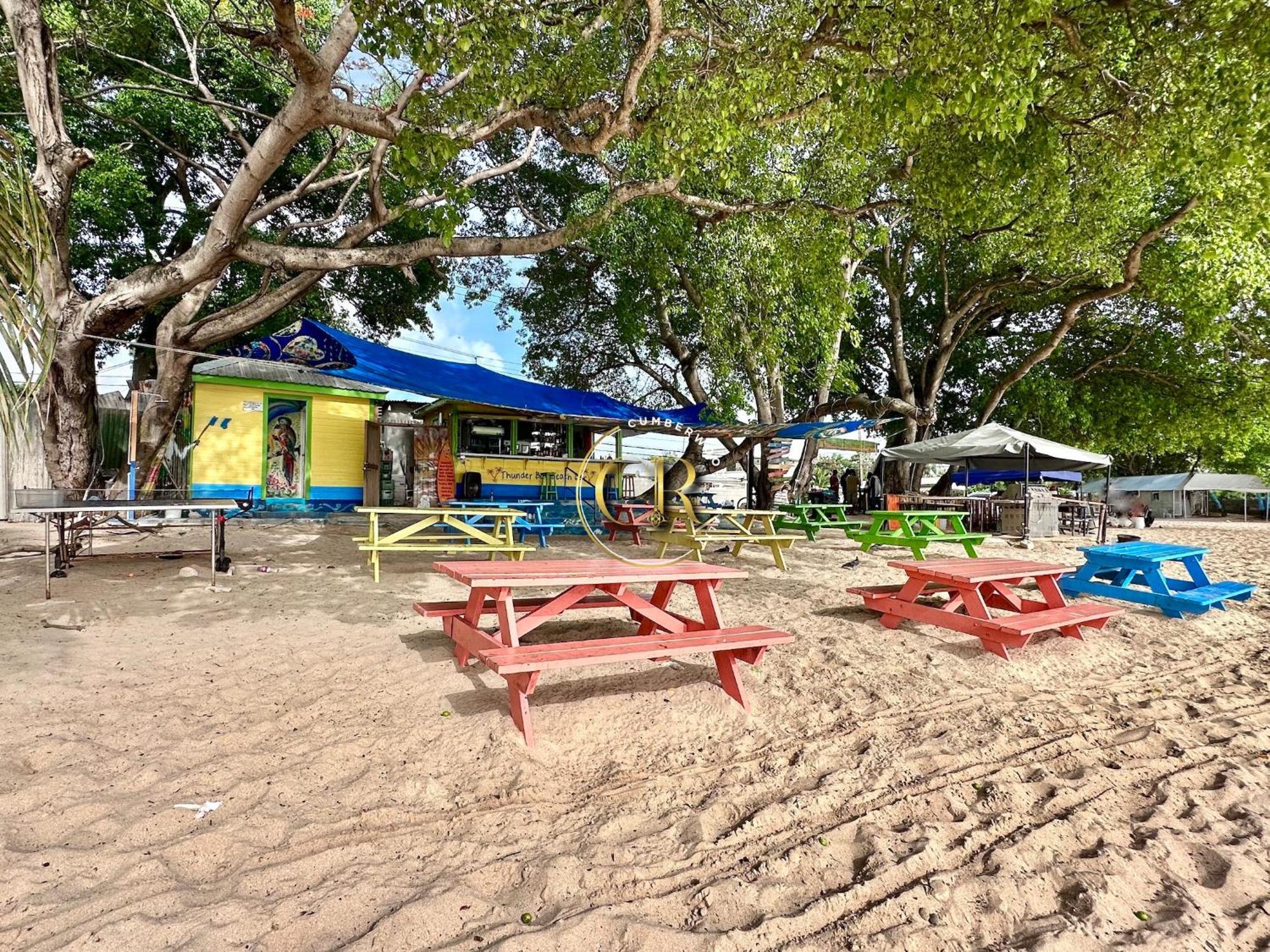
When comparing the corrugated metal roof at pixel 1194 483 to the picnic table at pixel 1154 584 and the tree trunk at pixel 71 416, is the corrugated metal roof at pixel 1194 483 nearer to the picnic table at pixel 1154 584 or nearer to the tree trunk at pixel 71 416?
the picnic table at pixel 1154 584

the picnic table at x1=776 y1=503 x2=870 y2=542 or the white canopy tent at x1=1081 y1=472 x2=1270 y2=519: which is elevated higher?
the white canopy tent at x1=1081 y1=472 x2=1270 y2=519

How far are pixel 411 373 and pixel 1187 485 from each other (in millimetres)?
39141

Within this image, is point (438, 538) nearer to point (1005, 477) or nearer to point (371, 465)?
point (371, 465)

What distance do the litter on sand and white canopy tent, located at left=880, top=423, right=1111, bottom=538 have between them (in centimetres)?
1092

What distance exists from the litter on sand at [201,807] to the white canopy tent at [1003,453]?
1092cm

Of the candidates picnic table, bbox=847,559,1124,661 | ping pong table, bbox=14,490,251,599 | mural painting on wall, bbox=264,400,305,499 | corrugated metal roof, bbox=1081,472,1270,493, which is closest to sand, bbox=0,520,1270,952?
picnic table, bbox=847,559,1124,661

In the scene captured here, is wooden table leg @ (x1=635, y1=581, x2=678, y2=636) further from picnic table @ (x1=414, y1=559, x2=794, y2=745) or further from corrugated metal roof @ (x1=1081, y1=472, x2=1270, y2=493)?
corrugated metal roof @ (x1=1081, y1=472, x2=1270, y2=493)

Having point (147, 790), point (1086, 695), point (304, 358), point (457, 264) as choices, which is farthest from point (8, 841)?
point (457, 264)

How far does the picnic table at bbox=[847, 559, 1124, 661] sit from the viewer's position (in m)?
4.07

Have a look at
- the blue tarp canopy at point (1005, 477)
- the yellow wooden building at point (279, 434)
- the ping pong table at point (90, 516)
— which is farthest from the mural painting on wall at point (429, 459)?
the blue tarp canopy at point (1005, 477)

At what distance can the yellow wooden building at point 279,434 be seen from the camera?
1173 cm

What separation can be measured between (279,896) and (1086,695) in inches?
159

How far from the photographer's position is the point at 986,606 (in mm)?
4652

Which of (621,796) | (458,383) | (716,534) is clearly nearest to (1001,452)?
(716,534)
